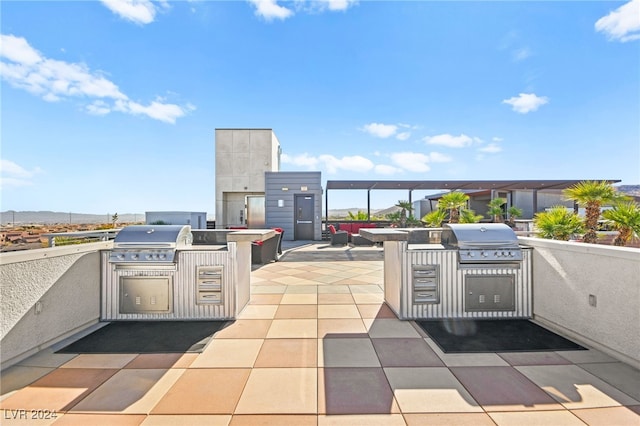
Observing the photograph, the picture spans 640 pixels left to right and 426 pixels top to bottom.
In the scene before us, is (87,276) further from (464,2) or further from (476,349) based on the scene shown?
(464,2)

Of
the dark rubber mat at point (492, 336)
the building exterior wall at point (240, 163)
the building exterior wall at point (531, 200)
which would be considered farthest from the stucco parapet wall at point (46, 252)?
the building exterior wall at point (531, 200)

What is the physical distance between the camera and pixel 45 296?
97.0 inches

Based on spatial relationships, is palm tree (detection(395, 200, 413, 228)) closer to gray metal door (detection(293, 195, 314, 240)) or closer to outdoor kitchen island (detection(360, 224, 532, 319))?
gray metal door (detection(293, 195, 314, 240))

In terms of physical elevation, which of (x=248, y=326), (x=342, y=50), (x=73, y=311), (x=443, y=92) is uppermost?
(x=342, y=50)

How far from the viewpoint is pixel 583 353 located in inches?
93.0

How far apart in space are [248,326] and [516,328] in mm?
3083

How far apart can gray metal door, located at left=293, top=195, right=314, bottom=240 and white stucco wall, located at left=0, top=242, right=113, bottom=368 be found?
8876mm

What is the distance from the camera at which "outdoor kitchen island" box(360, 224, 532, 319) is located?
Answer: 3154 millimetres

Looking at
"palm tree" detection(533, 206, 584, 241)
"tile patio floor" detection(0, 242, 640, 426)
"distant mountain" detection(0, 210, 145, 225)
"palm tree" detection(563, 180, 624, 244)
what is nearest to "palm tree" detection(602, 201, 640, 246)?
"palm tree" detection(563, 180, 624, 244)

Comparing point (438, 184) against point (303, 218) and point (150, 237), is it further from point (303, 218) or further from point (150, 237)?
point (150, 237)

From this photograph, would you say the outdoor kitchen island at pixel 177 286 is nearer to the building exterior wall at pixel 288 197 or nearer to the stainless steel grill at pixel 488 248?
the stainless steel grill at pixel 488 248

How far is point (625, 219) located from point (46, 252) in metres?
8.04

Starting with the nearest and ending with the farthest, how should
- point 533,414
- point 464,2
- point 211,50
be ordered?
point 533,414
point 464,2
point 211,50

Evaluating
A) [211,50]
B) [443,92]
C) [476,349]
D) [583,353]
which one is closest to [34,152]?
[211,50]
